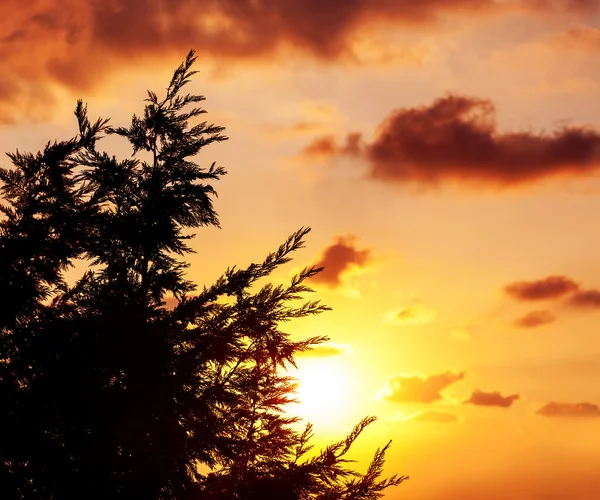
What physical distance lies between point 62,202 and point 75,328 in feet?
4.47

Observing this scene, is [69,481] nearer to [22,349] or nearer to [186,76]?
[22,349]

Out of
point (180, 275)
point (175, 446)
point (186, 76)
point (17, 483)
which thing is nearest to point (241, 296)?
point (175, 446)

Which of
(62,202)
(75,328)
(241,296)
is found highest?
(62,202)

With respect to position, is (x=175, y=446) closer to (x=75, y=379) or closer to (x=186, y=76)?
(x=75, y=379)

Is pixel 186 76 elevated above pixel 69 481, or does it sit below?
above

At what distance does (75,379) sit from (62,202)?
6.15ft

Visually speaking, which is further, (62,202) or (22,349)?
(62,202)

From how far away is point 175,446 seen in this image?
718cm

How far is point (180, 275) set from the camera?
12016mm

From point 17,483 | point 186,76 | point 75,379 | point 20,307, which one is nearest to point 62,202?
point 20,307

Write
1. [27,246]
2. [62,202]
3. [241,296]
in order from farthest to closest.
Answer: [241,296], [62,202], [27,246]

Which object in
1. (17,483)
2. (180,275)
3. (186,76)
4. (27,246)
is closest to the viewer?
(17,483)

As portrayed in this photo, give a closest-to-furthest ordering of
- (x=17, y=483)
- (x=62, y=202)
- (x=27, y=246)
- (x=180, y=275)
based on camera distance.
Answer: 1. (x=17, y=483)
2. (x=27, y=246)
3. (x=62, y=202)
4. (x=180, y=275)

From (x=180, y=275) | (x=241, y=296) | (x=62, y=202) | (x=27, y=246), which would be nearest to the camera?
(x=27, y=246)
